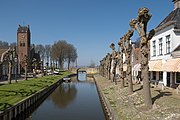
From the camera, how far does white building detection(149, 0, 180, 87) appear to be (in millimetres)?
23462

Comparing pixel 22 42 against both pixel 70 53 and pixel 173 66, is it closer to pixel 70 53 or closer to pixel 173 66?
pixel 70 53

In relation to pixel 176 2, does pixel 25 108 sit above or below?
below

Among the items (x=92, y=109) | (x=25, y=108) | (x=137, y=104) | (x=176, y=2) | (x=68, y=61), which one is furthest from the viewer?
(x=68, y=61)

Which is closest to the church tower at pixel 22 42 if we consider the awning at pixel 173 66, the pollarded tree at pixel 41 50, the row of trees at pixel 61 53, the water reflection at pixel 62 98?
the row of trees at pixel 61 53

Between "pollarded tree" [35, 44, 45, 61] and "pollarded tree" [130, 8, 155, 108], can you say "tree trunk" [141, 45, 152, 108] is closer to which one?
"pollarded tree" [130, 8, 155, 108]

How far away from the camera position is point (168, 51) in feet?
84.0

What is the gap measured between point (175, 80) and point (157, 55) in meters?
5.28

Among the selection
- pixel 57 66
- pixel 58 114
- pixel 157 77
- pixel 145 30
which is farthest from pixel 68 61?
pixel 145 30

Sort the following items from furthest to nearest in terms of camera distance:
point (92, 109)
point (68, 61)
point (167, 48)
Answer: point (68, 61)
point (167, 48)
point (92, 109)

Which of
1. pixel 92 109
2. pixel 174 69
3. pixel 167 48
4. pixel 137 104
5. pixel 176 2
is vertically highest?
pixel 176 2

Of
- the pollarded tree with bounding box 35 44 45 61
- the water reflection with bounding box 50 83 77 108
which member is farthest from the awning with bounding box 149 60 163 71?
the pollarded tree with bounding box 35 44 45 61

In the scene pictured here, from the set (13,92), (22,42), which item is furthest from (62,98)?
(22,42)

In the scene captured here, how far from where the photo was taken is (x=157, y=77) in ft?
99.2

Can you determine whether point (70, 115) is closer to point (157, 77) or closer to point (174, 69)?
point (174, 69)
